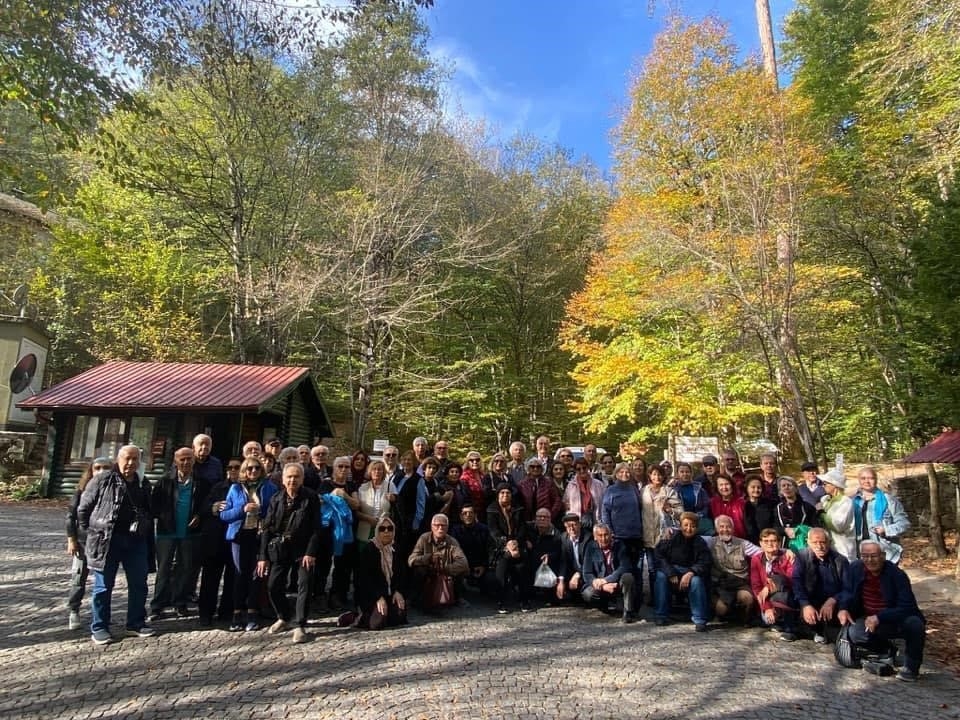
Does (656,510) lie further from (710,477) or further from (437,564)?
(437,564)

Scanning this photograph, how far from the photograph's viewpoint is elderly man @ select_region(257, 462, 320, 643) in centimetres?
511

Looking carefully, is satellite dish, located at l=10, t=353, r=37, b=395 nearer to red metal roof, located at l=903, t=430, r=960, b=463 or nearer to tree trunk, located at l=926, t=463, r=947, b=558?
red metal roof, located at l=903, t=430, r=960, b=463

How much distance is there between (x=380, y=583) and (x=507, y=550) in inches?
57.8

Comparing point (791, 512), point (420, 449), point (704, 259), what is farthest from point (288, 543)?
point (704, 259)

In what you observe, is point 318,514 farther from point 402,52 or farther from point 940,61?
point 402,52

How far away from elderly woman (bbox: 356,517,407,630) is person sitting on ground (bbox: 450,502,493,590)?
1.04 metres

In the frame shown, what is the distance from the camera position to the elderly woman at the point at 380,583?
5.50 meters

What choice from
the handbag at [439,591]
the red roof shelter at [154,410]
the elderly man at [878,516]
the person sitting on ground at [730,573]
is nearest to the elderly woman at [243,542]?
the handbag at [439,591]

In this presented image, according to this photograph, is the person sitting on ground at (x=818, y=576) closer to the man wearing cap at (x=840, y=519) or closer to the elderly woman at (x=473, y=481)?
the man wearing cap at (x=840, y=519)

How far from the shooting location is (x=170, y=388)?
43.2ft

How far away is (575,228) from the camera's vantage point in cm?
2250

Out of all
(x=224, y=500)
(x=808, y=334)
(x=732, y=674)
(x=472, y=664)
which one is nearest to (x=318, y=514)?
(x=224, y=500)

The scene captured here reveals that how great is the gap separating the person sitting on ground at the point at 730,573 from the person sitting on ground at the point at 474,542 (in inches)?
91.5

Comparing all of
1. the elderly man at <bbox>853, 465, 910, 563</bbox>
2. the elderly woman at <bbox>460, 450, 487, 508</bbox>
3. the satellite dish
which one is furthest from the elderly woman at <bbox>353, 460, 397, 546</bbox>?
the satellite dish
